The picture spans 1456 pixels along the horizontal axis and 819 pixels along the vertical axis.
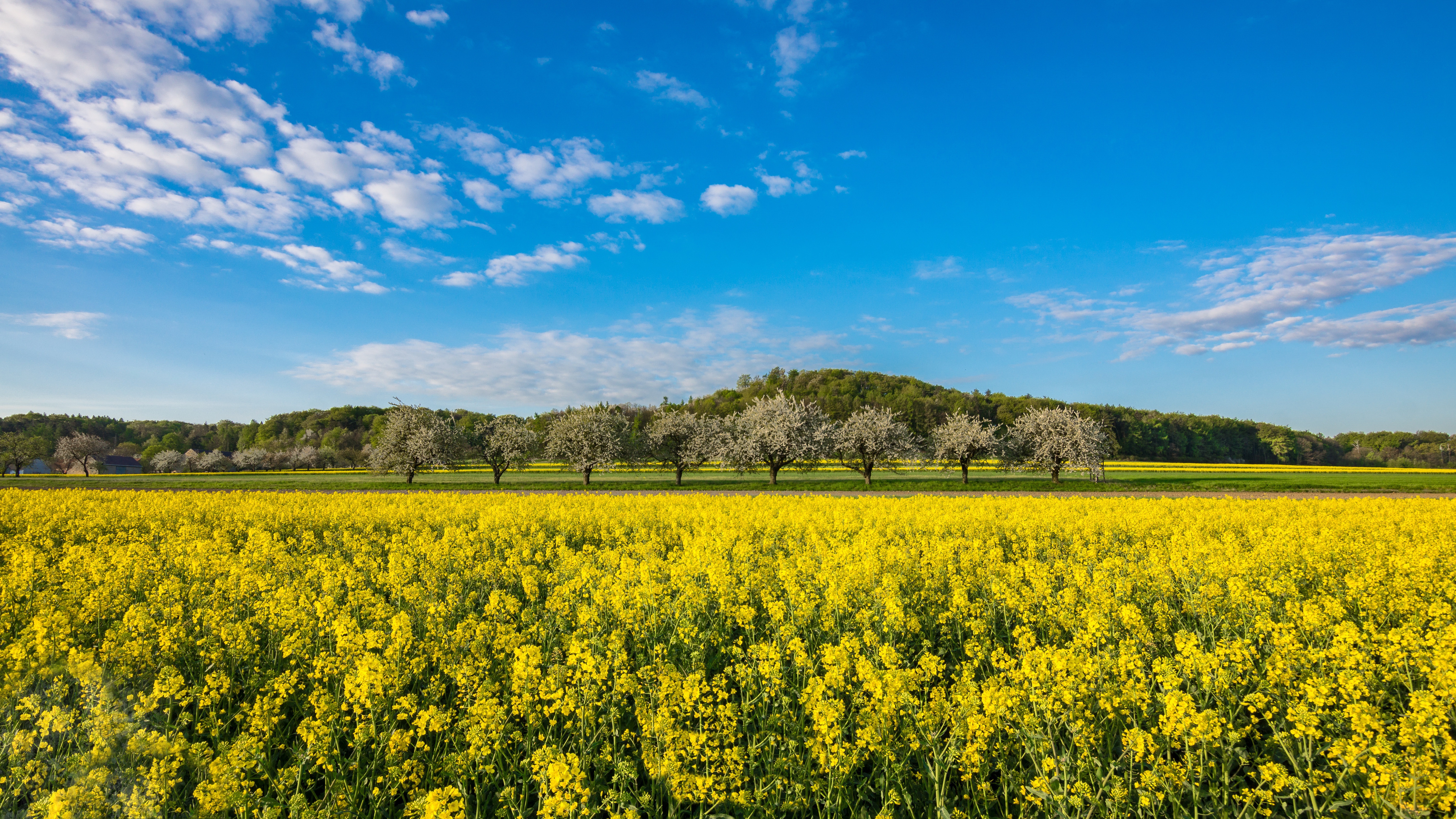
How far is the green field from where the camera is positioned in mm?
39688

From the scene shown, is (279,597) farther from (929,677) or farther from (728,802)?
(929,677)

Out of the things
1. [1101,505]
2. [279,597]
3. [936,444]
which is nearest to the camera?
[279,597]

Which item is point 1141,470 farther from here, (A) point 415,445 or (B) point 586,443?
(A) point 415,445

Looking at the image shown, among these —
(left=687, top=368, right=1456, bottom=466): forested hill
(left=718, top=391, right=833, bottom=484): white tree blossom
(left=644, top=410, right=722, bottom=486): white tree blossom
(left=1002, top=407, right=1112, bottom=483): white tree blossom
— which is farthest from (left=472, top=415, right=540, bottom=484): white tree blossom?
(left=687, top=368, right=1456, bottom=466): forested hill

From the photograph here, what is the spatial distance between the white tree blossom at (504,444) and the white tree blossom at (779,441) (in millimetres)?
17170

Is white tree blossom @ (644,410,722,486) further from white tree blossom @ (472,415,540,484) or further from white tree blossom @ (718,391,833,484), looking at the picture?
white tree blossom @ (472,415,540,484)

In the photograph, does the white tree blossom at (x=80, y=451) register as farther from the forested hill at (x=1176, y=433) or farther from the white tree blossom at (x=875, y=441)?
the white tree blossom at (x=875, y=441)

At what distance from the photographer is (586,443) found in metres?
45.8

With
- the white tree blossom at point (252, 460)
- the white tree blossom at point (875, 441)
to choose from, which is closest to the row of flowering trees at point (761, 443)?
the white tree blossom at point (875, 441)

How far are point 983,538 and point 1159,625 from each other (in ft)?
16.9

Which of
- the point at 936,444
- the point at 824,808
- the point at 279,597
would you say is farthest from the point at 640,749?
the point at 936,444

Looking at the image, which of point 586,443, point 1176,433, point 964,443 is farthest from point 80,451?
point 1176,433

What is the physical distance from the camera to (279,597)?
21.9ft

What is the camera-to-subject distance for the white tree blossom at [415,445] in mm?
49719
